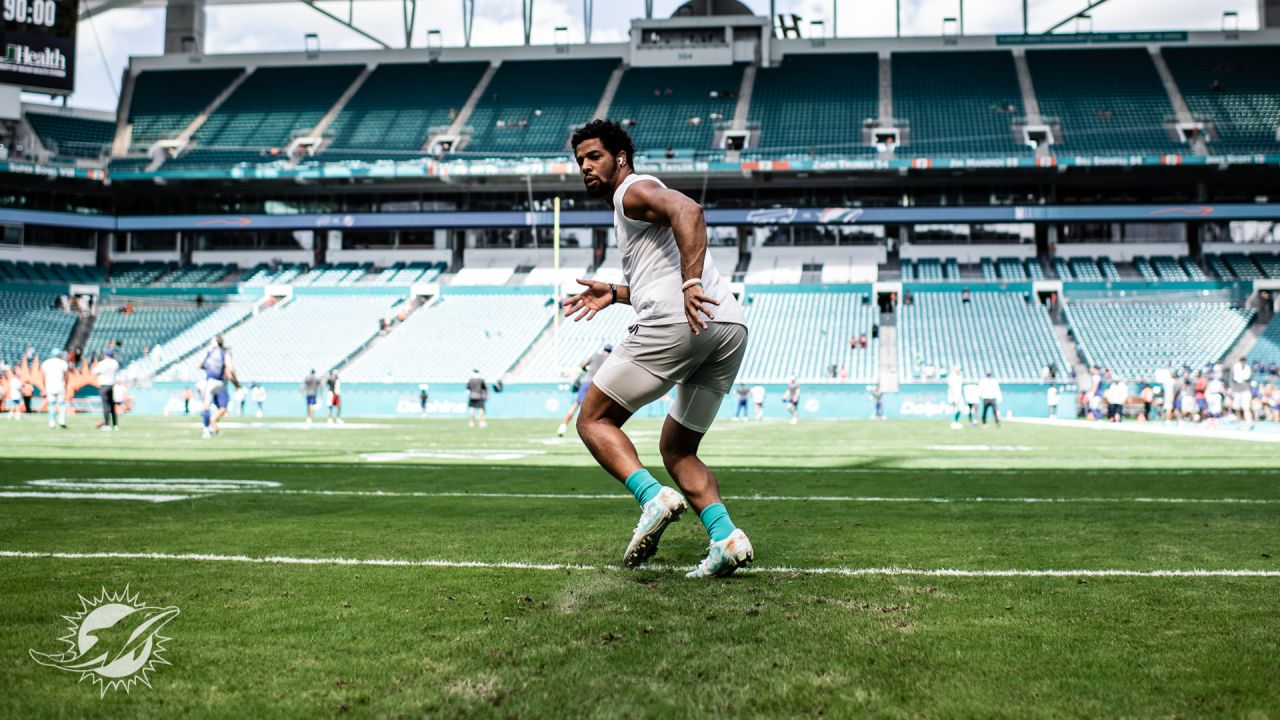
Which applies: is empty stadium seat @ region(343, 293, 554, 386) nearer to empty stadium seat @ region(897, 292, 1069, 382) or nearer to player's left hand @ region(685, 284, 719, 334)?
empty stadium seat @ region(897, 292, 1069, 382)

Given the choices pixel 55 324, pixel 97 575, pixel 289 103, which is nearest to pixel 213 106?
pixel 289 103

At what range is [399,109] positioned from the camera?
56.3 m

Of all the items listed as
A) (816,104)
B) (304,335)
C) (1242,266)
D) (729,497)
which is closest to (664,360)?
(729,497)

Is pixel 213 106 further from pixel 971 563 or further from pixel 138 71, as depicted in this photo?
pixel 971 563

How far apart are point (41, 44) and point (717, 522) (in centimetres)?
3610

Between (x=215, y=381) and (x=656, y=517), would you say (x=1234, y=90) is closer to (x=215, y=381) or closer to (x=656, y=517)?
(x=215, y=381)

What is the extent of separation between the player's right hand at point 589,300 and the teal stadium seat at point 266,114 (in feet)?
171

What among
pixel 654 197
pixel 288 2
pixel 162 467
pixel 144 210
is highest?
pixel 288 2

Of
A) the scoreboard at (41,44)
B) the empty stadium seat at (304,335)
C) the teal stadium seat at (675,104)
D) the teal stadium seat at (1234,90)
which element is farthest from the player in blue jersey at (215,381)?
the teal stadium seat at (1234,90)

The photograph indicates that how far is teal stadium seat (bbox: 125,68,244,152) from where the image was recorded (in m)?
57.2

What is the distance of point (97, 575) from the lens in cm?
455

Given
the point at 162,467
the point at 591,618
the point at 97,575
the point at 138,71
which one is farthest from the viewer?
the point at 138,71

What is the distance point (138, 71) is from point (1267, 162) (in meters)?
56.8

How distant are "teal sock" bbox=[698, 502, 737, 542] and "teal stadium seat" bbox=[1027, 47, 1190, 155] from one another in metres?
48.0
